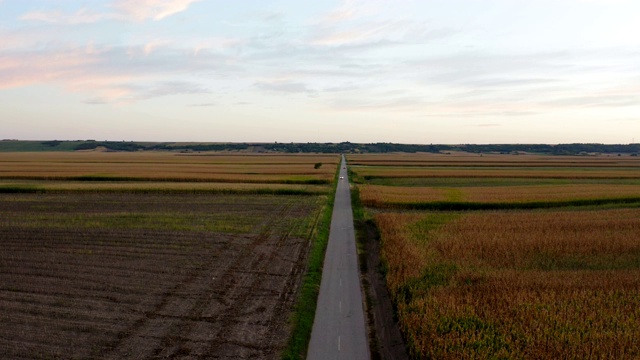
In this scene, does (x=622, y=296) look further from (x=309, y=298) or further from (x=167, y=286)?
(x=167, y=286)

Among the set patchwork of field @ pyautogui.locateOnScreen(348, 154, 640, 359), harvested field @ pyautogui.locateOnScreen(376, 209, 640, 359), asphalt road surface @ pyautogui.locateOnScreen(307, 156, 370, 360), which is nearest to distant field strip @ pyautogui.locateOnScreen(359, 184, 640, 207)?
patchwork of field @ pyautogui.locateOnScreen(348, 154, 640, 359)

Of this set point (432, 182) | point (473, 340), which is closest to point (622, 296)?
point (473, 340)

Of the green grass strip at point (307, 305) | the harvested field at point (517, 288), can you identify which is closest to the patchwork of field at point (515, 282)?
the harvested field at point (517, 288)

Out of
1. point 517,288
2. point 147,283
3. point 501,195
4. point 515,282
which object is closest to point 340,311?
point 517,288

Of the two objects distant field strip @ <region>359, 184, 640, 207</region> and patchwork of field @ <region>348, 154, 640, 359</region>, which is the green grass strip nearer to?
patchwork of field @ <region>348, 154, 640, 359</region>

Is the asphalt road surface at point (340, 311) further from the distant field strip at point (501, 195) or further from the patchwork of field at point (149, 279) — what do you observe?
the distant field strip at point (501, 195)
